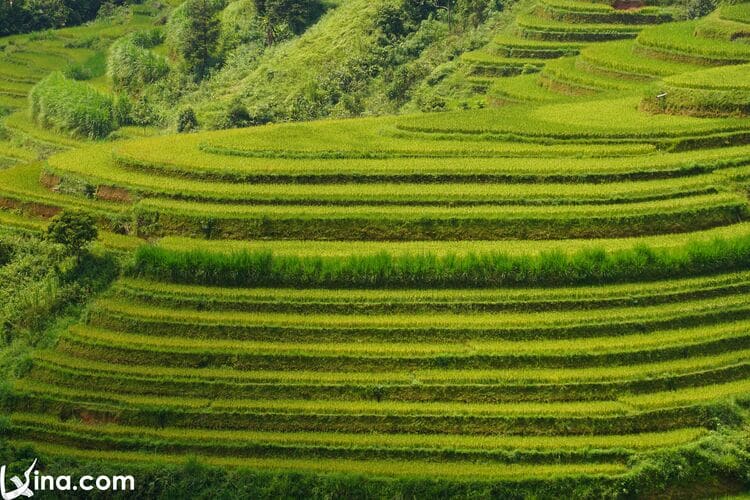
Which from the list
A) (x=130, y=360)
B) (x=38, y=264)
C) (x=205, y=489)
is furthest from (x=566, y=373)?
(x=38, y=264)

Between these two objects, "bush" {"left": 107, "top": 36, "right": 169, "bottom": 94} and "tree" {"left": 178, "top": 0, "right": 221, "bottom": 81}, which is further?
"tree" {"left": 178, "top": 0, "right": 221, "bottom": 81}

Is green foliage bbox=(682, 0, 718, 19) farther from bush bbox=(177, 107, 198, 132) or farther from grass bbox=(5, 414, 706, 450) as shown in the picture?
grass bbox=(5, 414, 706, 450)

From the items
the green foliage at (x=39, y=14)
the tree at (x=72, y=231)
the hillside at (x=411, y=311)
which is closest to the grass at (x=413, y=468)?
the hillside at (x=411, y=311)

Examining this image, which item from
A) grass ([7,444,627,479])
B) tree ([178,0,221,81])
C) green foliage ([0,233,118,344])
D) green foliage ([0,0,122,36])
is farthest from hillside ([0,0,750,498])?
green foliage ([0,0,122,36])

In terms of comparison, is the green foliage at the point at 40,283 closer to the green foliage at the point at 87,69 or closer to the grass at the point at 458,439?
the grass at the point at 458,439

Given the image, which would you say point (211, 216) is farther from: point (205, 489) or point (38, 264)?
point (205, 489)

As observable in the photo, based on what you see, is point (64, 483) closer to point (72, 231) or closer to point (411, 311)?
point (72, 231)

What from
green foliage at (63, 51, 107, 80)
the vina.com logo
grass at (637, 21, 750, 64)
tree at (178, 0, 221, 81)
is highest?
grass at (637, 21, 750, 64)
